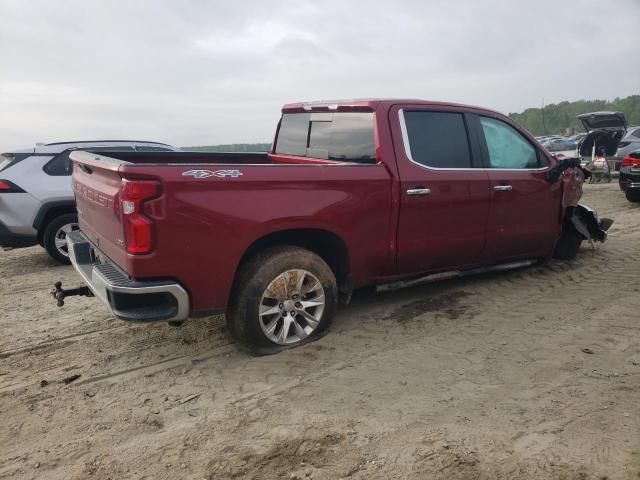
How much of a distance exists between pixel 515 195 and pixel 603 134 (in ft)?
35.5

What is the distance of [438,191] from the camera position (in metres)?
4.29

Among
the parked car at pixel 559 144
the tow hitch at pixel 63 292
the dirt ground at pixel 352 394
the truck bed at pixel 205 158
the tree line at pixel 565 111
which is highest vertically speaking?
the tree line at pixel 565 111

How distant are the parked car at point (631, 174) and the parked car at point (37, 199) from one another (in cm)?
949

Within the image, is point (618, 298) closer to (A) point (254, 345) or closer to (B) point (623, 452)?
(B) point (623, 452)

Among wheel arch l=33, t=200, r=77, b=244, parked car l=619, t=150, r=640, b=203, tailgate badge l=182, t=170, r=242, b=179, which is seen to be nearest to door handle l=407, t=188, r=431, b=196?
tailgate badge l=182, t=170, r=242, b=179

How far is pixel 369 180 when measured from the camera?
12.9 feet

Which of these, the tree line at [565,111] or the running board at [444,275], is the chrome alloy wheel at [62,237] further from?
the tree line at [565,111]

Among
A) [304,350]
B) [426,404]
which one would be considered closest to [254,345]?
[304,350]

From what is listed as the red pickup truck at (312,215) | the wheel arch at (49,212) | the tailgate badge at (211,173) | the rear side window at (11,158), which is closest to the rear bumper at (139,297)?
the red pickup truck at (312,215)

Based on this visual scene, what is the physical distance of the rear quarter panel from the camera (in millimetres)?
3141

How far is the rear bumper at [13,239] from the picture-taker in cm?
632

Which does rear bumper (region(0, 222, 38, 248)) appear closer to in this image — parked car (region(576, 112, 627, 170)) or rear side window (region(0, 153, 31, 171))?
rear side window (region(0, 153, 31, 171))

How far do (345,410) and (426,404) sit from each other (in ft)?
1.59

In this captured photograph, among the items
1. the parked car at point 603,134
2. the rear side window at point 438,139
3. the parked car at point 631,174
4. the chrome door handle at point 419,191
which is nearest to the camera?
the chrome door handle at point 419,191
